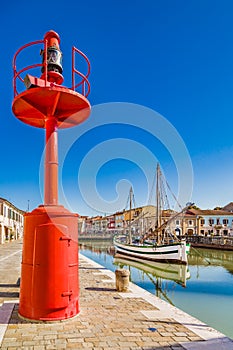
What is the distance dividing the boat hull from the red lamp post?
74.5 ft

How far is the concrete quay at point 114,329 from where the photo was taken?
5.95 metres

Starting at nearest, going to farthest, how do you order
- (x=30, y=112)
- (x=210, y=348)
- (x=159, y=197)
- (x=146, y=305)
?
(x=210, y=348), (x=30, y=112), (x=146, y=305), (x=159, y=197)

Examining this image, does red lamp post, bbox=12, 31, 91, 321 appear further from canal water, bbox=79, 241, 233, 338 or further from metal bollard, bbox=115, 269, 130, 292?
canal water, bbox=79, 241, 233, 338

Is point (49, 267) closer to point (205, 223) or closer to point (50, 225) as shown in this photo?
point (50, 225)

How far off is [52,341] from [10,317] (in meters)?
2.02

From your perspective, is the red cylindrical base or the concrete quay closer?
the concrete quay

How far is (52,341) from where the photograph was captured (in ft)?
19.9

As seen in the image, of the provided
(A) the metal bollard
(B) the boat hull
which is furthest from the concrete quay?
(B) the boat hull

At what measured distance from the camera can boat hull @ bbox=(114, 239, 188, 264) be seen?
95.7 ft

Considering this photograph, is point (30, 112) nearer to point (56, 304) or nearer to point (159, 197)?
point (56, 304)

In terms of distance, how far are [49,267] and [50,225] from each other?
0.96 m

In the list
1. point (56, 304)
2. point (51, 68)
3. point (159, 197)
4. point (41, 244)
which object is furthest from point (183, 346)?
point (159, 197)

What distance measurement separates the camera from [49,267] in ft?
24.0

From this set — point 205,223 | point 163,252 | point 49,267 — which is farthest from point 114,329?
point 205,223
